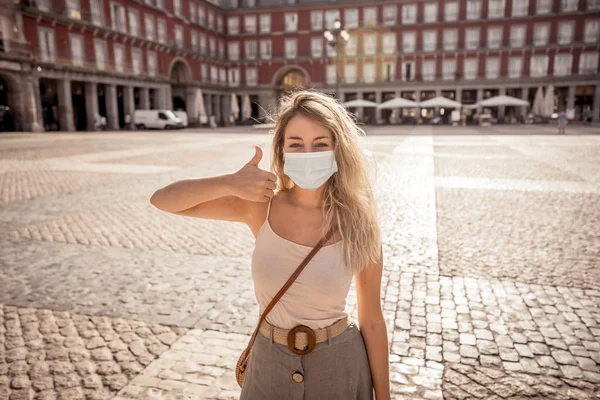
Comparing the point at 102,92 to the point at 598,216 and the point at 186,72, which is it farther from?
the point at 598,216

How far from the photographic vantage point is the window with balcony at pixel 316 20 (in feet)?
160

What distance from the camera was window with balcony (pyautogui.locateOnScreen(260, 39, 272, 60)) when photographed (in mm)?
51219

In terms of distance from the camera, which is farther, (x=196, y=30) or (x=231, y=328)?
(x=196, y=30)

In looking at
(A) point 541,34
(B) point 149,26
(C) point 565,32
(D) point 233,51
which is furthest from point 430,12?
(B) point 149,26

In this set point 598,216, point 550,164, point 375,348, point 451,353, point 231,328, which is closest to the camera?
point 375,348

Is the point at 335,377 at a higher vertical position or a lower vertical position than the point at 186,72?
lower

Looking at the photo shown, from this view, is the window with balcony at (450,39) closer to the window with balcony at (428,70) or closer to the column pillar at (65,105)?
the window with balcony at (428,70)

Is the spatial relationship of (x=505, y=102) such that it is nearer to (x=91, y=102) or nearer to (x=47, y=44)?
(x=91, y=102)

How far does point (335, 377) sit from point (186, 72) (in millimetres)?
48358

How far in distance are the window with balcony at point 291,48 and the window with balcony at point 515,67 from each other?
79.4 feet

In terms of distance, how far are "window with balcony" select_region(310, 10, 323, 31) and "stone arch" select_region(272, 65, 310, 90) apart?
495 centimetres

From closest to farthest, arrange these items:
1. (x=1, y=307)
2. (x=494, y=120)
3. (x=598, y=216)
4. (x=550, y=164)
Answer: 1. (x=1, y=307)
2. (x=598, y=216)
3. (x=550, y=164)
4. (x=494, y=120)

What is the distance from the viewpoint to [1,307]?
373 centimetres

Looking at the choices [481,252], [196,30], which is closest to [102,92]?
[196,30]
